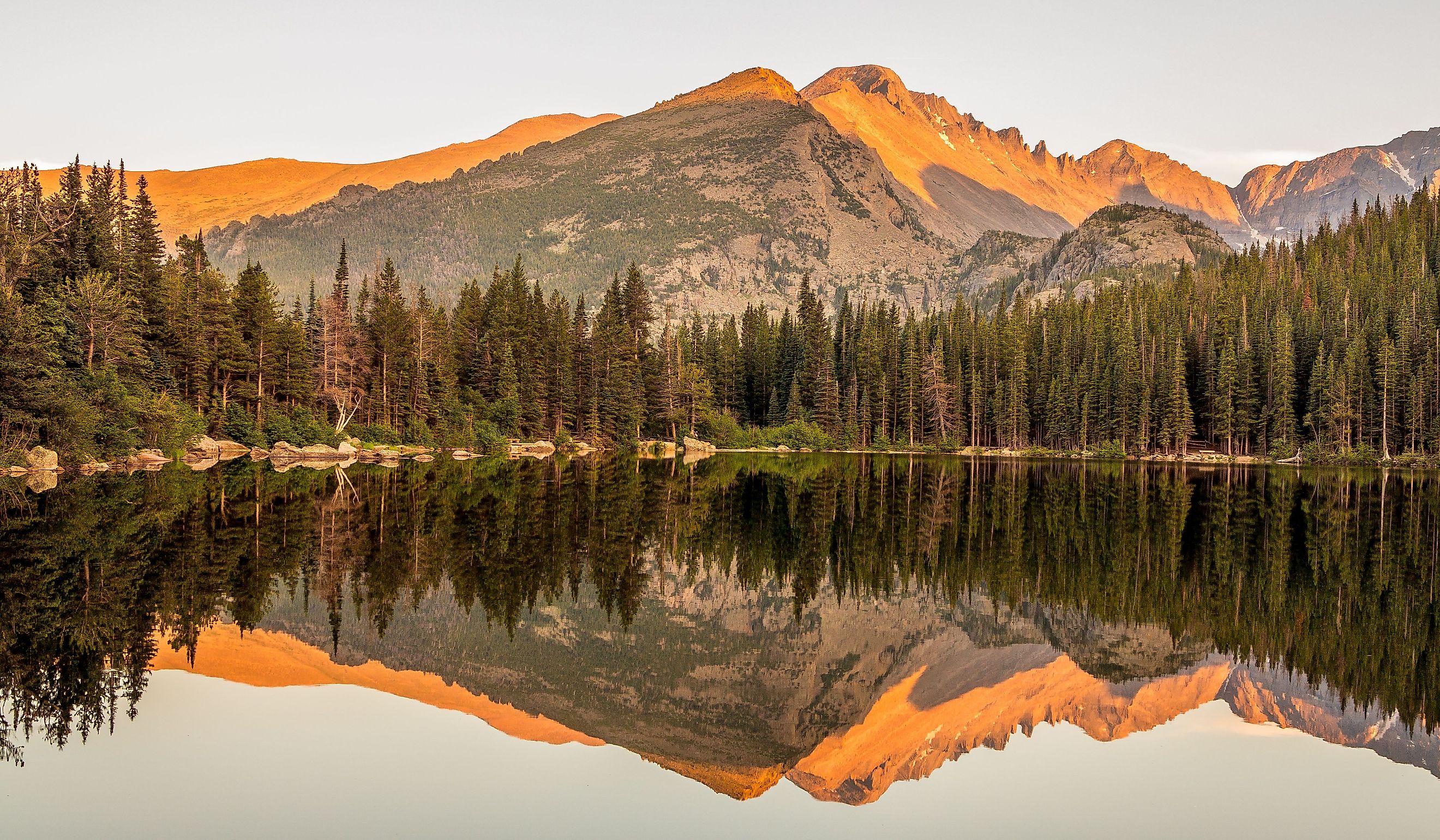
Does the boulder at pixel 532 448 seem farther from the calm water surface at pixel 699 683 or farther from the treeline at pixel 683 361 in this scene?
the calm water surface at pixel 699 683

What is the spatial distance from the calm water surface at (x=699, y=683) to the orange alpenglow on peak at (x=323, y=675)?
7 cm

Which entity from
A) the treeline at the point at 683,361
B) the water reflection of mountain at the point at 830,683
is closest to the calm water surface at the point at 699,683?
the water reflection of mountain at the point at 830,683

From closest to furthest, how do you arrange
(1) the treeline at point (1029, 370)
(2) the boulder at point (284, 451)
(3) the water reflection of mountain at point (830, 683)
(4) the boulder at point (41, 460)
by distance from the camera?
(3) the water reflection of mountain at point (830, 683) < (4) the boulder at point (41, 460) < (2) the boulder at point (284, 451) < (1) the treeline at point (1029, 370)

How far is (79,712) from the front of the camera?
11.1 metres

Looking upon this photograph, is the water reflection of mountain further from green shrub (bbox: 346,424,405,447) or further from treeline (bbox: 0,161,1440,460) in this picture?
green shrub (bbox: 346,424,405,447)

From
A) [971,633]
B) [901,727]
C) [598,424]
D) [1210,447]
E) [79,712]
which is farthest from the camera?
[1210,447]

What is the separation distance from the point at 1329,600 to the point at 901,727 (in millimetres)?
11148

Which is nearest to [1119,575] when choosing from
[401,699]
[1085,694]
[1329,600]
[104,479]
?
[1329,600]

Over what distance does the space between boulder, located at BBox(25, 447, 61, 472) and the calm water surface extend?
19.5m

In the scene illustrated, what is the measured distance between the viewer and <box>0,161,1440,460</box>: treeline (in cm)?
5231

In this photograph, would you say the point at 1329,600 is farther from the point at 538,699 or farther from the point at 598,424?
the point at 598,424

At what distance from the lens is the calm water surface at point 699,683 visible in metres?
9.84

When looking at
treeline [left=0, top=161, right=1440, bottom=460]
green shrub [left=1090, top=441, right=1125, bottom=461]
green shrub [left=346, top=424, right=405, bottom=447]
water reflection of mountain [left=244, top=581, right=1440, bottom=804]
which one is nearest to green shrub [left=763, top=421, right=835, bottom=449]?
treeline [left=0, top=161, right=1440, bottom=460]

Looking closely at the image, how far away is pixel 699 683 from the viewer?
1434 cm
